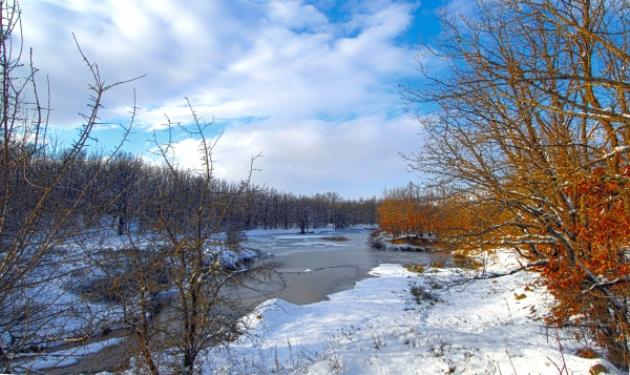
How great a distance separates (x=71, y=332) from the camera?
2525 millimetres

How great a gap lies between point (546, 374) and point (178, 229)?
18.9 ft

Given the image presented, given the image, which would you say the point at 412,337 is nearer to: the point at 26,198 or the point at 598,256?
the point at 598,256

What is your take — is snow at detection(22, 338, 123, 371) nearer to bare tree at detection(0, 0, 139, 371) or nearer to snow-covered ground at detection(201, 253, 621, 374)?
bare tree at detection(0, 0, 139, 371)

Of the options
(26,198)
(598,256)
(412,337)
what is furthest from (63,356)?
(412,337)

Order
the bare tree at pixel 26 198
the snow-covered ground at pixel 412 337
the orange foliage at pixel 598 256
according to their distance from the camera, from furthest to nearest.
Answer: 1. the snow-covered ground at pixel 412 337
2. the orange foliage at pixel 598 256
3. the bare tree at pixel 26 198

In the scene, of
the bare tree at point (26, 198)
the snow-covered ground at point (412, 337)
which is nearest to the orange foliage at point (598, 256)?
the snow-covered ground at point (412, 337)

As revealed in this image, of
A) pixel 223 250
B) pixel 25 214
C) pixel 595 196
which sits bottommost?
pixel 223 250

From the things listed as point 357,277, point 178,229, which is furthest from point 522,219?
point 357,277

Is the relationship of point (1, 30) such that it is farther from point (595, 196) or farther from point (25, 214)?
point (595, 196)

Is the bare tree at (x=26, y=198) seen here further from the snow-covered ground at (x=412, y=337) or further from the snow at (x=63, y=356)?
the snow-covered ground at (x=412, y=337)

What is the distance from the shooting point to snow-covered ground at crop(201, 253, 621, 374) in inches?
264

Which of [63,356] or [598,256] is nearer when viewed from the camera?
[63,356]

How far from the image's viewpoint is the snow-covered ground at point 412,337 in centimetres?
671

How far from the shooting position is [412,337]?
8.59 metres
